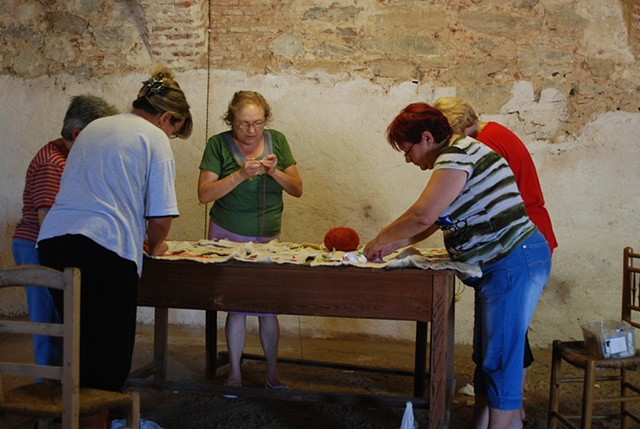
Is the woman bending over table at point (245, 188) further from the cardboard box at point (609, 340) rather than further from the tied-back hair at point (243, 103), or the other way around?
the cardboard box at point (609, 340)

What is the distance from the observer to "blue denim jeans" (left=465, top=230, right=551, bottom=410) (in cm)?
293

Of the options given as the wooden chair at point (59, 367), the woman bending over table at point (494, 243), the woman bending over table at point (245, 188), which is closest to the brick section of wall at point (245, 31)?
the woman bending over table at point (245, 188)

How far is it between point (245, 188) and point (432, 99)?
6.11 ft

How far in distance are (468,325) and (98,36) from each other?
11.7ft

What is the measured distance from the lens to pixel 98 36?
5.53m

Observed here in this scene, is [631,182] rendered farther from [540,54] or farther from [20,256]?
[20,256]

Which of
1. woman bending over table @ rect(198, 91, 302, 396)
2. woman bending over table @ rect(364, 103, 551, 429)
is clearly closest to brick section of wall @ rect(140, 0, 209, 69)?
woman bending over table @ rect(198, 91, 302, 396)

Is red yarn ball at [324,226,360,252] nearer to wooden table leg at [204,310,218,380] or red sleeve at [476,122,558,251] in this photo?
red sleeve at [476,122,558,251]

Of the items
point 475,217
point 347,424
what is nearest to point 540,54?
point 475,217

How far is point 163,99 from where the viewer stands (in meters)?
2.90

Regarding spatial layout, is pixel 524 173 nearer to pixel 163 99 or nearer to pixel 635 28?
pixel 163 99

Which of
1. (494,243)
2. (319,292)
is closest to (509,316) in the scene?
(494,243)

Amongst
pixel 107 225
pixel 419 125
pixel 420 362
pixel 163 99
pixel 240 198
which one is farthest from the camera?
pixel 240 198

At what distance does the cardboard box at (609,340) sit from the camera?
3.27 metres
